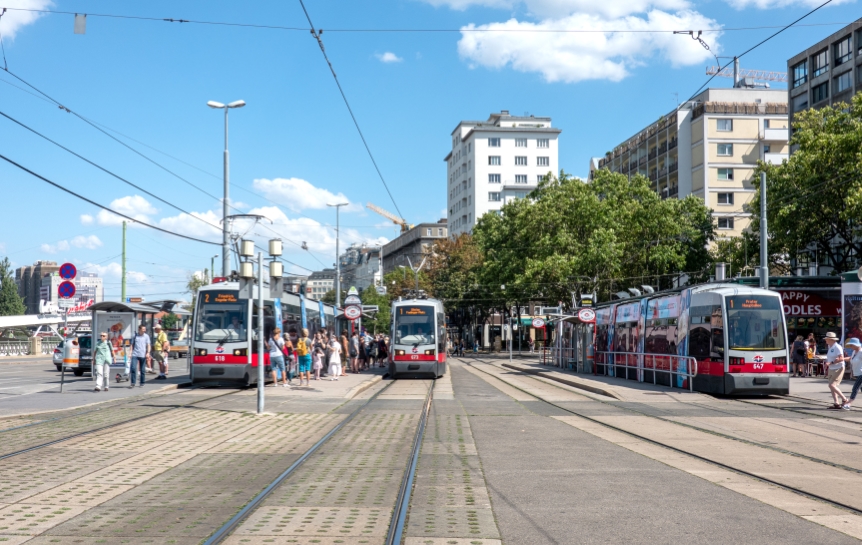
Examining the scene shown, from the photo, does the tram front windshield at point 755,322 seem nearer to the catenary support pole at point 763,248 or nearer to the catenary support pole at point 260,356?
the catenary support pole at point 763,248

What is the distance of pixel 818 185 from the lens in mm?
39469

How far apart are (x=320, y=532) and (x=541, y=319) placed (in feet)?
131

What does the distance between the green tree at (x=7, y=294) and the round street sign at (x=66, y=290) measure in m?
78.3

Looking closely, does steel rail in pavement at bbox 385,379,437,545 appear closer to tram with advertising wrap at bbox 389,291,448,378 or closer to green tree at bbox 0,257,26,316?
tram with advertising wrap at bbox 389,291,448,378

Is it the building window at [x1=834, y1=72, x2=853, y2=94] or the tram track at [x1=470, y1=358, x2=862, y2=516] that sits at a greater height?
the building window at [x1=834, y1=72, x2=853, y2=94]

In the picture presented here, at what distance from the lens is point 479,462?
35.0 feet

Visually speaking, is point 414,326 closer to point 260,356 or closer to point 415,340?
A: point 415,340

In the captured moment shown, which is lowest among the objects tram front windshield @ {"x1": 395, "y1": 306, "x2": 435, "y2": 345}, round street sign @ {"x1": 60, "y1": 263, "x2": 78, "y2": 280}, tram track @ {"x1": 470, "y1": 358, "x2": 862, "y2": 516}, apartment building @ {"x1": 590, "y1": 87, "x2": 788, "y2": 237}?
tram track @ {"x1": 470, "y1": 358, "x2": 862, "y2": 516}

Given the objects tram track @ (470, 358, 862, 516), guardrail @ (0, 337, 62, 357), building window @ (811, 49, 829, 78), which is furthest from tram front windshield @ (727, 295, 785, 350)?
guardrail @ (0, 337, 62, 357)

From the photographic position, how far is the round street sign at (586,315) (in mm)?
35528

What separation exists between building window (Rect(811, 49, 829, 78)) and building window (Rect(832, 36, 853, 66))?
1035 millimetres

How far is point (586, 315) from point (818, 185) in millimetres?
12870

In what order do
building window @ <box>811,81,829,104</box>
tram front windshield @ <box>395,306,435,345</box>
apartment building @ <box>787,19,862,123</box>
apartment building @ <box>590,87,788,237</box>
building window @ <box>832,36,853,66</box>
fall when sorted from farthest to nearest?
apartment building @ <box>590,87,788,237</box> < building window @ <box>811,81,829,104</box> < building window @ <box>832,36,853,66</box> < apartment building @ <box>787,19,862,123</box> < tram front windshield @ <box>395,306,435,345</box>

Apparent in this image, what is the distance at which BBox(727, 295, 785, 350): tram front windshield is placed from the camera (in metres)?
23.3
